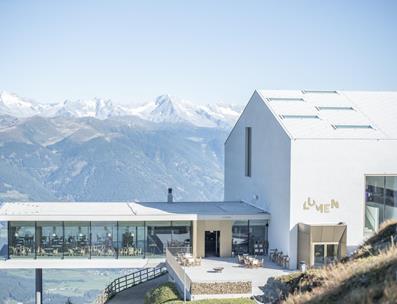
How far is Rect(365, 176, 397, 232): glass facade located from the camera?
32.2 metres

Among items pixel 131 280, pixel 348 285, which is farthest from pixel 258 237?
pixel 348 285

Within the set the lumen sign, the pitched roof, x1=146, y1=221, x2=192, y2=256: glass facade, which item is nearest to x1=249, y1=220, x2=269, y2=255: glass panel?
x1=146, y1=221, x2=192, y2=256: glass facade

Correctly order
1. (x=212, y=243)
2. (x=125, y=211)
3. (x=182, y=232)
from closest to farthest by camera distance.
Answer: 1. (x=182, y=232)
2. (x=212, y=243)
3. (x=125, y=211)

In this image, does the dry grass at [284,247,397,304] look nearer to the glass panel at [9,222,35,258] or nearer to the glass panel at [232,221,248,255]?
the glass panel at [232,221,248,255]

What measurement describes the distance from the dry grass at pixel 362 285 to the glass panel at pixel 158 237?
2130 centimetres

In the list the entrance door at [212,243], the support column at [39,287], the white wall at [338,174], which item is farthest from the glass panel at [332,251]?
the support column at [39,287]

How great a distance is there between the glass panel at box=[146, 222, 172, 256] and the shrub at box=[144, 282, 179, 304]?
4.81 meters

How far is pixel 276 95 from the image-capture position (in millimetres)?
38531

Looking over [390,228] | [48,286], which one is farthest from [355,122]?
[48,286]

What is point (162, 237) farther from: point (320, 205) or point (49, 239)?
point (320, 205)

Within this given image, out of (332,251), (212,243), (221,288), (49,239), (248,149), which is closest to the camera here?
(221,288)

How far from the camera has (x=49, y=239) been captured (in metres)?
32.9

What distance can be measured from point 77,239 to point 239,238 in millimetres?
7819

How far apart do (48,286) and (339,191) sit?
166 m
